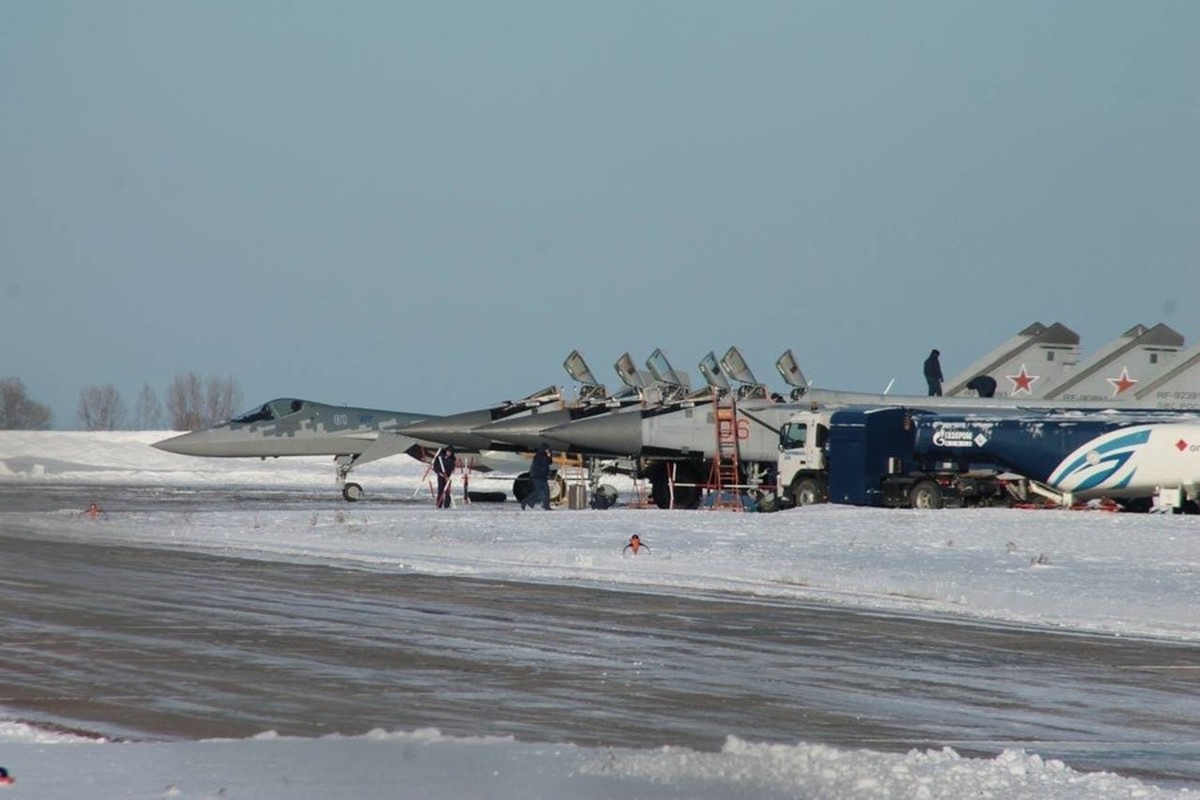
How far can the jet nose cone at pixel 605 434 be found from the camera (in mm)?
37281

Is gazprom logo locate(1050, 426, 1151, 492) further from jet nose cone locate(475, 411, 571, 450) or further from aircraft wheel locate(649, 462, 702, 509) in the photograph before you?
jet nose cone locate(475, 411, 571, 450)

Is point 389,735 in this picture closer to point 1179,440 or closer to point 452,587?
point 452,587

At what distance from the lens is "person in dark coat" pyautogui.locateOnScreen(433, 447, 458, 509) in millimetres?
36750

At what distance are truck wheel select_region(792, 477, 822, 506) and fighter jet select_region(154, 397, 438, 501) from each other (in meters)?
9.80

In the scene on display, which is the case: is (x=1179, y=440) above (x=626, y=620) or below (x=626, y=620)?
above

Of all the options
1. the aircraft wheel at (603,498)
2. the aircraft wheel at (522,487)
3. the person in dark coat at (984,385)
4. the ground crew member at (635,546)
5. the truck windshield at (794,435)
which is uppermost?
the person in dark coat at (984,385)

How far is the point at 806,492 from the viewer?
121ft

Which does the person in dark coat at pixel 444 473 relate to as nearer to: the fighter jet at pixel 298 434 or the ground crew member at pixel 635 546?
the fighter jet at pixel 298 434

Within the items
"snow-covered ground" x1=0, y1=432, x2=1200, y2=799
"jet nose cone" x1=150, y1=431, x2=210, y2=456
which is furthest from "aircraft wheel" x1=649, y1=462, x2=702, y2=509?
"jet nose cone" x1=150, y1=431, x2=210, y2=456

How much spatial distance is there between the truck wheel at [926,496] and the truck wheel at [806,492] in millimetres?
3126

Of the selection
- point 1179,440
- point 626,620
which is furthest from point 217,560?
point 1179,440

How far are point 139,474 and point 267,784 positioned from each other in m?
54.3

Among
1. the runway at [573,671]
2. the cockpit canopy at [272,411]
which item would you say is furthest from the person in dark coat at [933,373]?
the runway at [573,671]

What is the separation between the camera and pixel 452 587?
18438 millimetres
